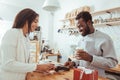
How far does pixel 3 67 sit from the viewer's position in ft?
4.67

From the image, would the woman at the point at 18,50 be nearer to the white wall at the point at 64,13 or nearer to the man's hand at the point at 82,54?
the man's hand at the point at 82,54

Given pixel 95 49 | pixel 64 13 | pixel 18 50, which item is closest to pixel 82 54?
pixel 95 49

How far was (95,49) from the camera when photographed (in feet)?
5.98

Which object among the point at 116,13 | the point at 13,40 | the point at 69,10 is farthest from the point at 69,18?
the point at 13,40

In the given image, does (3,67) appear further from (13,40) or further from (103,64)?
(103,64)

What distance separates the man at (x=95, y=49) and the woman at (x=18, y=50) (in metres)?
0.46

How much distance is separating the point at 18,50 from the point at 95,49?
2.95ft

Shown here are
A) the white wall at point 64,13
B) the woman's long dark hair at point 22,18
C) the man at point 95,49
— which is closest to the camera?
the woman's long dark hair at point 22,18

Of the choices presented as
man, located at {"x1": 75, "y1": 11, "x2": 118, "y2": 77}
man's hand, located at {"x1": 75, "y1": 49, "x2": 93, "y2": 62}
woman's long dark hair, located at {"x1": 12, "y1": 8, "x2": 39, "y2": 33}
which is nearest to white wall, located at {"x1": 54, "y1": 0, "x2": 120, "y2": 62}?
man, located at {"x1": 75, "y1": 11, "x2": 118, "y2": 77}

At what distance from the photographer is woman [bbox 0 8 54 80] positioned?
1.37m

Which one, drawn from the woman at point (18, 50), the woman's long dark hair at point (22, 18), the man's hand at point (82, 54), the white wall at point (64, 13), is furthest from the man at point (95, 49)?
the white wall at point (64, 13)

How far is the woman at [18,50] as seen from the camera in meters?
1.37

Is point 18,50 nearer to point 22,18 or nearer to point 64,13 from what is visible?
point 22,18

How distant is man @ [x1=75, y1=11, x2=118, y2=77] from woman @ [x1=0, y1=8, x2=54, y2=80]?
0.46 meters
